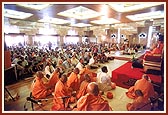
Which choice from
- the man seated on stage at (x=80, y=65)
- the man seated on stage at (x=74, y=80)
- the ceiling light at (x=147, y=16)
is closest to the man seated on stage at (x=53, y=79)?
the man seated on stage at (x=74, y=80)

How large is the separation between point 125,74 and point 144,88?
1.44 feet

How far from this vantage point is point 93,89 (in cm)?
251

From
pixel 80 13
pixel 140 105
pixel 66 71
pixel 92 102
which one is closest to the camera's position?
pixel 92 102

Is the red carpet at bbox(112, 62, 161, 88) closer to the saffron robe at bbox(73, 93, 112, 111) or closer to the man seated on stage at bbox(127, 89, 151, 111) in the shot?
the man seated on stage at bbox(127, 89, 151, 111)

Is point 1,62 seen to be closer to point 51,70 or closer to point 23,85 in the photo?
point 23,85

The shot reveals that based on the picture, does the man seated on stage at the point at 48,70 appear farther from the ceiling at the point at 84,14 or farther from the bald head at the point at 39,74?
the ceiling at the point at 84,14

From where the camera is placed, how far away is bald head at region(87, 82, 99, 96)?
2.46m

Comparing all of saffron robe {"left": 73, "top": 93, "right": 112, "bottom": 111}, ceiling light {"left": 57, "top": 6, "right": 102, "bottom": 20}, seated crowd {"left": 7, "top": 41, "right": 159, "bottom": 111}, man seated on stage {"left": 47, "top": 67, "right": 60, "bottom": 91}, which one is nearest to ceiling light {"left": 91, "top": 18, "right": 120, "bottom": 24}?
ceiling light {"left": 57, "top": 6, "right": 102, "bottom": 20}

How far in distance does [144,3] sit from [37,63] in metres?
2.08

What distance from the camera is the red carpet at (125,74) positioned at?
276 cm

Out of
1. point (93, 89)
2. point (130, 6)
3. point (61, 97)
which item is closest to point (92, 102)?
point (93, 89)

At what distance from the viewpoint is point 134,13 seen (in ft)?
8.89

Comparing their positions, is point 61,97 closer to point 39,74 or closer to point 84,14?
point 39,74

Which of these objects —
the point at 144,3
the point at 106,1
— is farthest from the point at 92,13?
the point at 144,3
